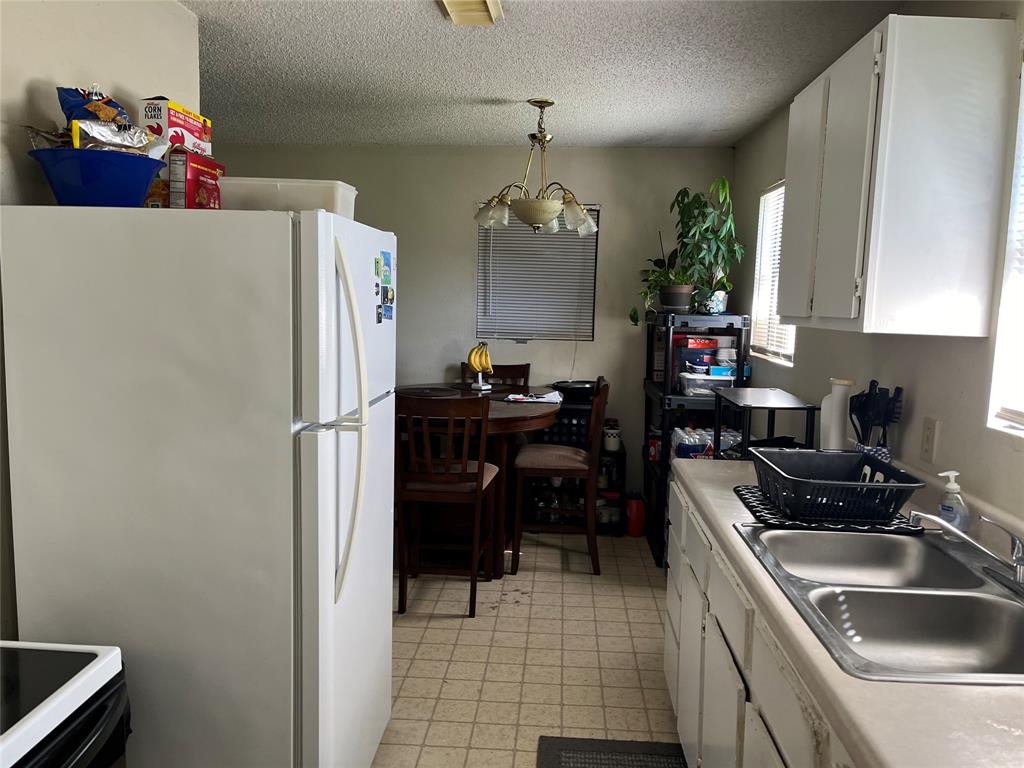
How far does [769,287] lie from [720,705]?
9.05 ft

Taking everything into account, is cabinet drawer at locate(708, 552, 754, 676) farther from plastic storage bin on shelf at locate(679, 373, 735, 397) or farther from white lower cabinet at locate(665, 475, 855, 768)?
plastic storage bin on shelf at locate(679, 373, 735, 397)

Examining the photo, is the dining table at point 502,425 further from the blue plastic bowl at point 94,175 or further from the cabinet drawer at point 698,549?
the blue plastic bowl at point 94,175

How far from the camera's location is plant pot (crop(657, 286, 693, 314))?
406cm

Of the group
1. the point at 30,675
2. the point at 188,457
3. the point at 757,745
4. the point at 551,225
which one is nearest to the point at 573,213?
the point at 551,225

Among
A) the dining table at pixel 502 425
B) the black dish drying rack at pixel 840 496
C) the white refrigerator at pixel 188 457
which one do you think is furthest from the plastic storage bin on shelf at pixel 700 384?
the white refrigerator at pixel 188 457

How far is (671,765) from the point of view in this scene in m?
2.32

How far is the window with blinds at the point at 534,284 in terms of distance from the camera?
4945 mm

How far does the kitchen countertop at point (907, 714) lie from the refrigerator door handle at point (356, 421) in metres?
0.97

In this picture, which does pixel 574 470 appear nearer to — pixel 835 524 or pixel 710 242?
pixel 710 242

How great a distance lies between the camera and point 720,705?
1.72 m

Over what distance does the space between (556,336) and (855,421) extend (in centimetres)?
268

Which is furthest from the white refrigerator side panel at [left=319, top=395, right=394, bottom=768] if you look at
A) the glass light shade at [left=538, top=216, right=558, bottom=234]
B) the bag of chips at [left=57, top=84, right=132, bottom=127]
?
the glass light shade at [left=538, top=216, right=558, bottom=234]

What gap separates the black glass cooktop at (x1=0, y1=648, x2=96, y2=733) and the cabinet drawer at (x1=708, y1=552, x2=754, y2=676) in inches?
50.3

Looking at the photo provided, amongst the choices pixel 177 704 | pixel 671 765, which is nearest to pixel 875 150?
pixel 671 765
